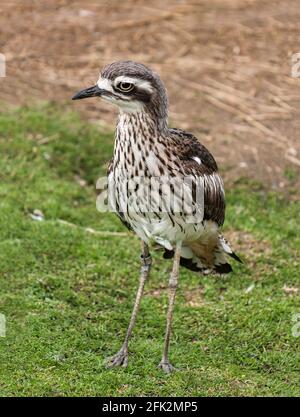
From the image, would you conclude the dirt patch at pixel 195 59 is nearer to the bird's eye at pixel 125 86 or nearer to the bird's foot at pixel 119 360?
the bird's foot at pixel 119 360

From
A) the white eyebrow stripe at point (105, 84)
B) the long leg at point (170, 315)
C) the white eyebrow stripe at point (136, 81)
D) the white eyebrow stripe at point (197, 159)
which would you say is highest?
the white eyebrow stripe at point (136, 81)

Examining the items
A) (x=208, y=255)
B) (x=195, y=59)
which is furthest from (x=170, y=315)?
(x=195, y=59)

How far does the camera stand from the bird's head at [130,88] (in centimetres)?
569

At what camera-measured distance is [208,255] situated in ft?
22.3

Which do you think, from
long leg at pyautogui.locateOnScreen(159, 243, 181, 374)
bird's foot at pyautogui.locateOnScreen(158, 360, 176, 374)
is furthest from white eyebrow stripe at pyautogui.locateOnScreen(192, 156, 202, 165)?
bird's foot at pyautogui.locateOnScreen(158, 360, 176, 374)

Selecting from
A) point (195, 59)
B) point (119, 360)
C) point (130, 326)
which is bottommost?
point (119, 360)

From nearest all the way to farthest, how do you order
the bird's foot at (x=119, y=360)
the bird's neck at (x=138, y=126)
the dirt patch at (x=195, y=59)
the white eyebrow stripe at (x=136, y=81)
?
the white eyebrow stripe at (x=136, y=81) < the bird's neck at (x=138, y=126) < the bird's foot at (x=119, y=360) < the dirt patch at (x=195, y=59)

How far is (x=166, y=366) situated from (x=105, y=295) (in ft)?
4.12

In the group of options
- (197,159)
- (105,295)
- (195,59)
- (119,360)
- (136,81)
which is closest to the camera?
(136,81)

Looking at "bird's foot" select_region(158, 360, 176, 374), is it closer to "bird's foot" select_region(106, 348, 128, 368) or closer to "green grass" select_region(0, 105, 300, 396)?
"green grass" select_region(0, 105, 300, 396)

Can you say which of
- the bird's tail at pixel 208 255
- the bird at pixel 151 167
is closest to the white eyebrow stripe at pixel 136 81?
the bird at pixel 151 167

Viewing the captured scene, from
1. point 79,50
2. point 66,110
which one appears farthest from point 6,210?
point 79,50

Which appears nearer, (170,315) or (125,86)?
(125,86)

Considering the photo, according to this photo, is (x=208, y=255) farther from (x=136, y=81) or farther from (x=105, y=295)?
(x=136, y=81)
